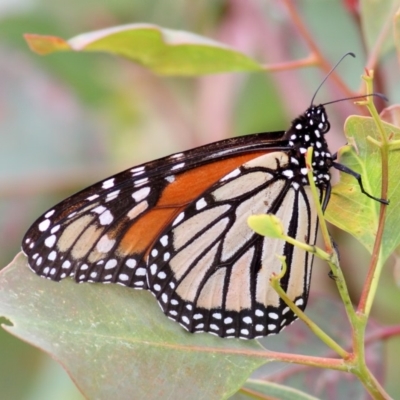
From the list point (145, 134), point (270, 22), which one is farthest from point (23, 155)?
point (270, 22)

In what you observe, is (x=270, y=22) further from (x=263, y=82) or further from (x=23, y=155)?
(x=23, y=155)

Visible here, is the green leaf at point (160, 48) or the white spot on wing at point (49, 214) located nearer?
the white spot on wing at point (49, 214)

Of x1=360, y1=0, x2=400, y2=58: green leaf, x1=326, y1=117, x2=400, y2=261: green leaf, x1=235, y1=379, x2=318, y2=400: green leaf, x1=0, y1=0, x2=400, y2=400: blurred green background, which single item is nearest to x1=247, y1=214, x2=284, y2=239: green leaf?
x1=326, y1=117, x2=400, y2=261: green leaf

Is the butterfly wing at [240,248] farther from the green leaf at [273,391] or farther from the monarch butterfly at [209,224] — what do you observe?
the green leaf at [273,391]

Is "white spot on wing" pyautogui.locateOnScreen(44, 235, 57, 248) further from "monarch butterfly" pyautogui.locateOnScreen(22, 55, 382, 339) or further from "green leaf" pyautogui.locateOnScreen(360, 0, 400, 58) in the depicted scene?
"green leaf" pyautogui.locateOnScreen(360, 0, 400, 58)

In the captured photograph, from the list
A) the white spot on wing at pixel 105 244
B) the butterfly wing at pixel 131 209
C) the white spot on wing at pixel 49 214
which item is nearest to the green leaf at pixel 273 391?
the butterfly wing at pixel 131 209
